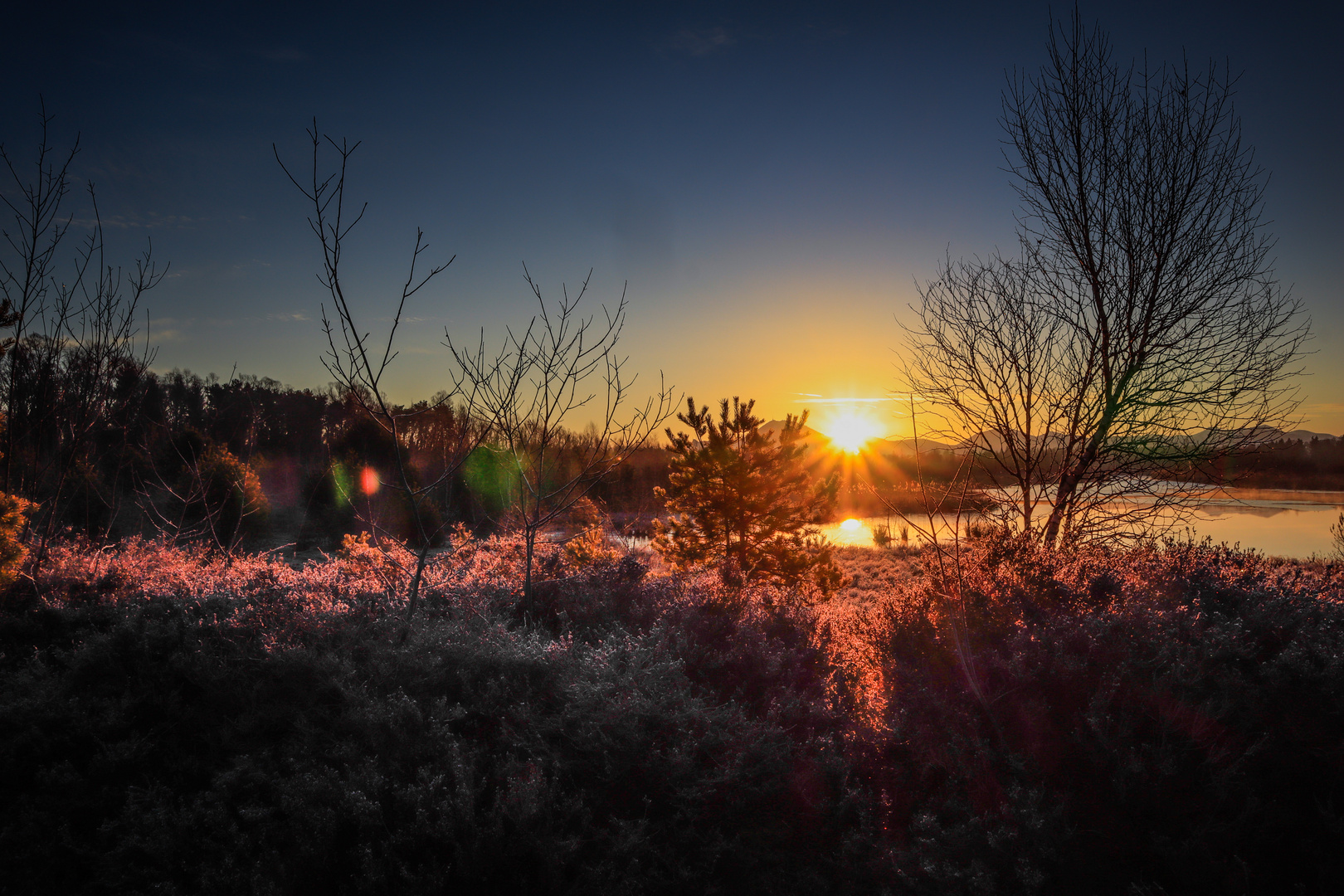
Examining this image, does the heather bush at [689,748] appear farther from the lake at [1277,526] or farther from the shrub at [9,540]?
the lake at [1277,526]

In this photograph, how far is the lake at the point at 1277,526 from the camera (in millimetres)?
16944

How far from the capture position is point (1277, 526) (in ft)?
73.0

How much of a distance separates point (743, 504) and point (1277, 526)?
27.3 m

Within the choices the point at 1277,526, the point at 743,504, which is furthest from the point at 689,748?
the point at 1277,526

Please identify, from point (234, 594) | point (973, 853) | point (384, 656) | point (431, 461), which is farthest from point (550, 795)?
point (431, 461)

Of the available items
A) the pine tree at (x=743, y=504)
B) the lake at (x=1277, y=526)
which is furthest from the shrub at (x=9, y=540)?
the lake at (x=1277, y=526)

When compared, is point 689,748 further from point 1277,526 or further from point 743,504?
point 1277,526

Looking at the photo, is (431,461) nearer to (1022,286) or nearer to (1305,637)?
(1022,286)

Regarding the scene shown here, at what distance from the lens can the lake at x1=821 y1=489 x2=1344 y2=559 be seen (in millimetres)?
16944

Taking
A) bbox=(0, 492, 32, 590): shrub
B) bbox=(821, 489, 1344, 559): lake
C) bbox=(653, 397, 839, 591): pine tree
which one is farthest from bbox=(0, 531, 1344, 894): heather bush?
bbox=(821, 489, 1344, 559): lake

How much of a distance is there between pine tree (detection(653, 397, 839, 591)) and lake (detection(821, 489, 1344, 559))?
19.1ft

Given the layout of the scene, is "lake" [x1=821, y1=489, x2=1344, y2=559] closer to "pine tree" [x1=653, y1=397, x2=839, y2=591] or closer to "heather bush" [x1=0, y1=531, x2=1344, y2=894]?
"pine tree" [x1=653, y1=397, x2=839, y2=591]

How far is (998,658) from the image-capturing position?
3643 millimetres

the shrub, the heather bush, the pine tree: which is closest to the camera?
the heather bush
